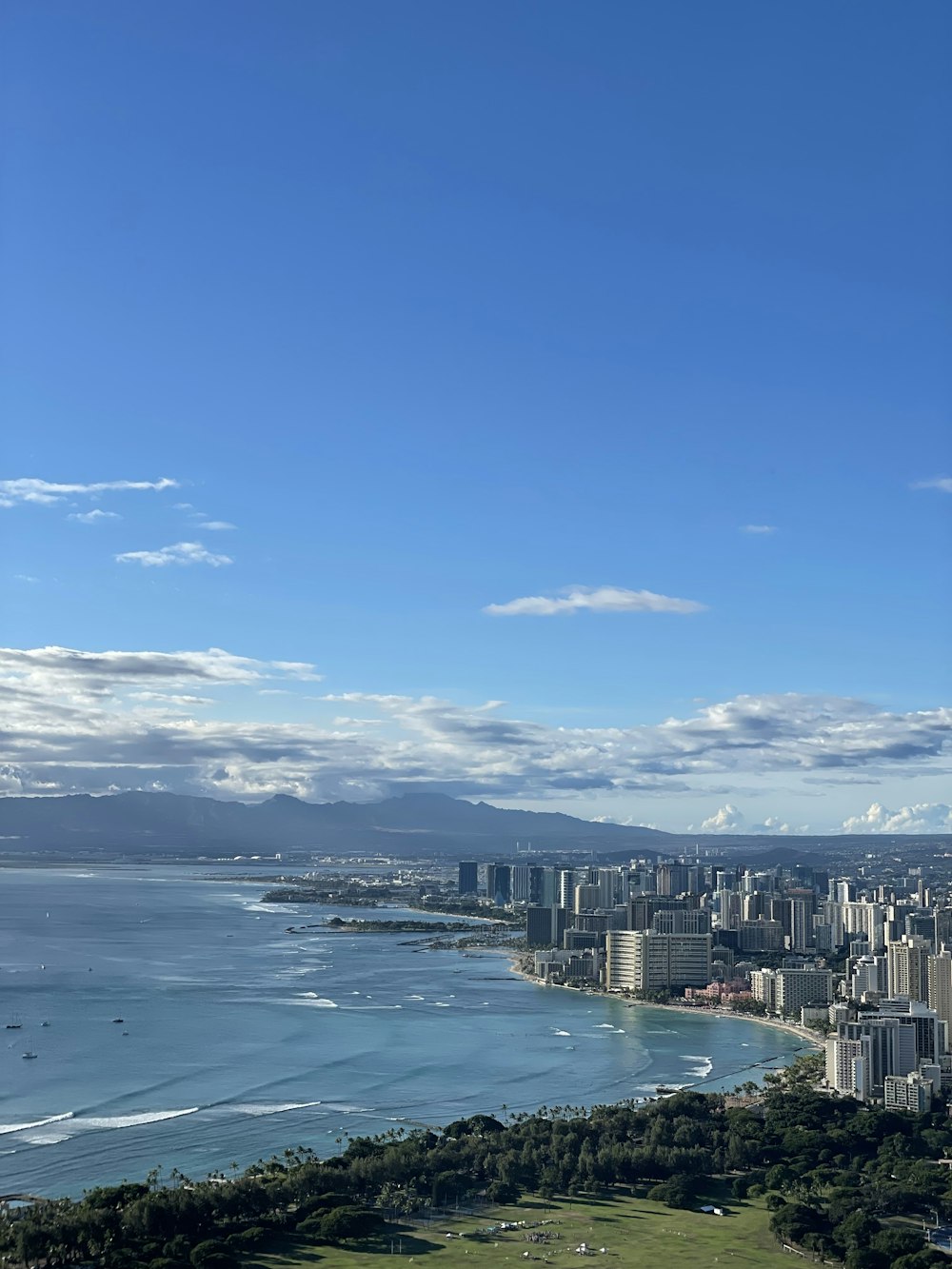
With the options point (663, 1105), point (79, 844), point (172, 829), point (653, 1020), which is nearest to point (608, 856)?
point (79, 844)

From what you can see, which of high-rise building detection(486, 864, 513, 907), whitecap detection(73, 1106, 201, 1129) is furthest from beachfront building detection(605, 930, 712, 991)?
high-rise building detection(486, 864, 513, 907)

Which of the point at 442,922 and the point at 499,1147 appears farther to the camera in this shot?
the point at 442,922

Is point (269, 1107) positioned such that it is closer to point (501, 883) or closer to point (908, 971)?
point (908, 971)

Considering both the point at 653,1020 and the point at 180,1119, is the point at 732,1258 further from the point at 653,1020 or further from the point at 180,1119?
the point at 653,1020

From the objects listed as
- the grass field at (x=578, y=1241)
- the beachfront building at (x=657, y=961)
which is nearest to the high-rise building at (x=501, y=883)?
the beachfront building at (x=657, y=961)

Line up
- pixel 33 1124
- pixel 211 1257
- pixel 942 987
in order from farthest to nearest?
pixel 942 987 → pixel 33 1124 → pixel 211 1257

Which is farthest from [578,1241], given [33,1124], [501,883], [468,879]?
[468,879]
